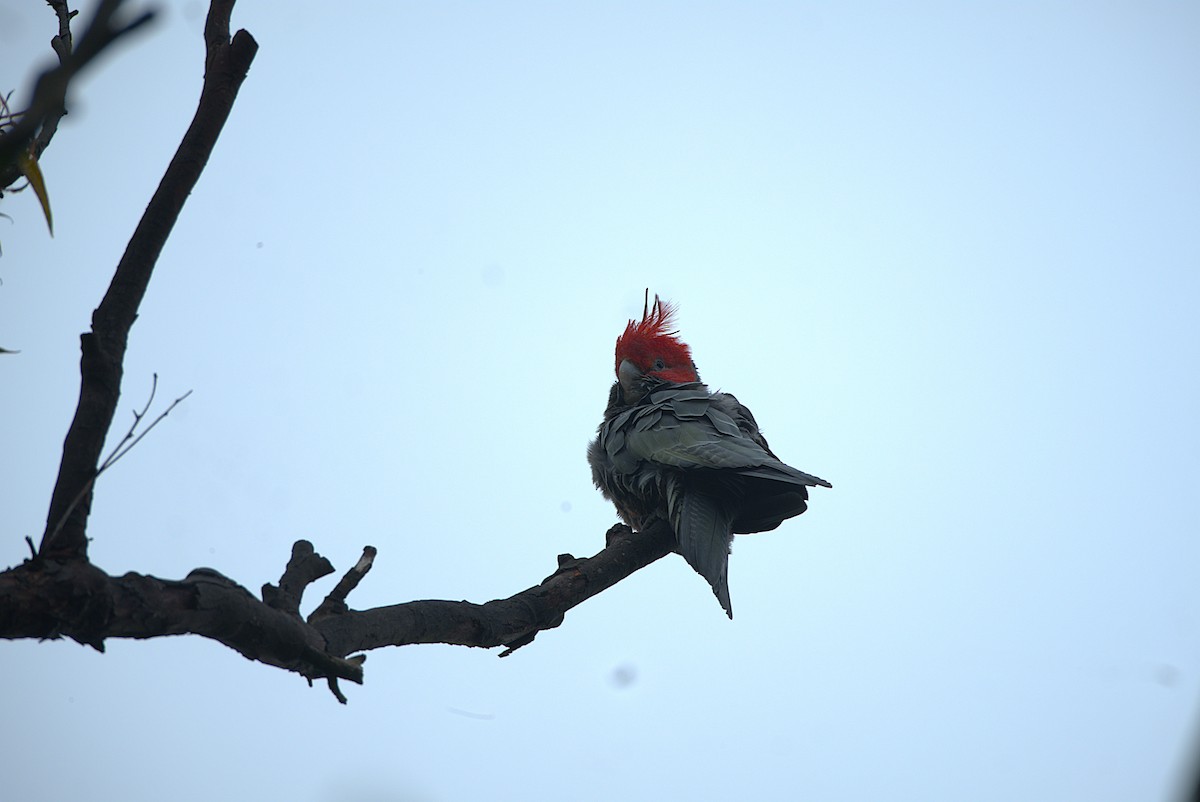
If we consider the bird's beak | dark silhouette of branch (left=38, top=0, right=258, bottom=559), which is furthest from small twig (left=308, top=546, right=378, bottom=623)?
the bird's beak

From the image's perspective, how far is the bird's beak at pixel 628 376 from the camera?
6.41m

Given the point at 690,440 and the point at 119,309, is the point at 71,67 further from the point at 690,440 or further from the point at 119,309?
the point at 690,440

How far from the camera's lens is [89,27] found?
1029 millimetres

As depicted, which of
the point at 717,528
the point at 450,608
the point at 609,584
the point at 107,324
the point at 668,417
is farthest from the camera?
the point at 668,417

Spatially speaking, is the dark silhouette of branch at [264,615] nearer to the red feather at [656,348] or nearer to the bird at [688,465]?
the bird at [688,465]

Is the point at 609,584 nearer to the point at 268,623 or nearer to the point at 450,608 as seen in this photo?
the point at 450,608

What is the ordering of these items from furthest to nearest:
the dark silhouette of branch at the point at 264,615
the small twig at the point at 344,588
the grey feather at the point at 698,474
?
the grey feather at the point at 698,474 → the small twig at the point at 344,588 → the dark silhouette of branch at the point at 264,615

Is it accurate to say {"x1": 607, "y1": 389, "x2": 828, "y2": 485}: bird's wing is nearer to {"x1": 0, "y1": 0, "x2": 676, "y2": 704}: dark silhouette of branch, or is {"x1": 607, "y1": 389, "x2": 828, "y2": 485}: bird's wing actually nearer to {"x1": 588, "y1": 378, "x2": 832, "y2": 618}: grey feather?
{"x1": 588, "y1": 378, "x2": 832, "y2": 618}: grey feather

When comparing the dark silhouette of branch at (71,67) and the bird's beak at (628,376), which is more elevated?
the bird's beak at (628,376)

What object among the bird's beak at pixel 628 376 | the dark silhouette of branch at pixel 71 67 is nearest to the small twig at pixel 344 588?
the dark silhouette of branch at pixel 71 67

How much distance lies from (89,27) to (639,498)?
Result: 4688 mm

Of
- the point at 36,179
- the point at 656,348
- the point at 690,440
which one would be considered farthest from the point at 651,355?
the point at 36,179

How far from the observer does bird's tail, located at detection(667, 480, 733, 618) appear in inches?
177

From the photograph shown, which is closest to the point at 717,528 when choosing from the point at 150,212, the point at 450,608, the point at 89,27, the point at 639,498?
the point at 639,498
